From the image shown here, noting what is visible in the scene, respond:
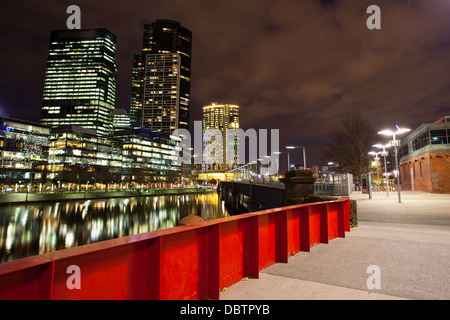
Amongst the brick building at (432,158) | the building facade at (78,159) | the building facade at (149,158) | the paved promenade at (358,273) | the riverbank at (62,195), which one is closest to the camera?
the paved promenade at (358,273)

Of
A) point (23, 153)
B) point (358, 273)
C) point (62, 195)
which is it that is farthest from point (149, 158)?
point (358, 273)

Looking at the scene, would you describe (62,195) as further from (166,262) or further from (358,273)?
(358,273)

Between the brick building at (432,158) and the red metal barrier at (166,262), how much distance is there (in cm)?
4257

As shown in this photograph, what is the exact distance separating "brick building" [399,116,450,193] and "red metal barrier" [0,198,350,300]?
42567 millimetres

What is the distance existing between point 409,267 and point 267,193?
24697mm

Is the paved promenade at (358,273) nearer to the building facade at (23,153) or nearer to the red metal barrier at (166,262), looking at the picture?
the red metal barrier at (166,262)

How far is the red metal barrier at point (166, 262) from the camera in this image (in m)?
2.27

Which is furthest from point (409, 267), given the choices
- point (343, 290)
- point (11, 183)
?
point (11, 183)

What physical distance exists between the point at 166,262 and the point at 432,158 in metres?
47.9

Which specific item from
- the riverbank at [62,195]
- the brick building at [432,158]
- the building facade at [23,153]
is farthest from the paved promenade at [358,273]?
the building facade at [23,153]

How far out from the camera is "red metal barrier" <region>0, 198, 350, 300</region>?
227 centimetres

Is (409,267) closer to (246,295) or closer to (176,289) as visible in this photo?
(246,295)

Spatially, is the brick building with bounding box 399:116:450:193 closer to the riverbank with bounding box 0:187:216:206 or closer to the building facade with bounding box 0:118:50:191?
the riverbank with bounding box 0:187:216:206

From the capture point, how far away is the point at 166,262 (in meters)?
3.49
